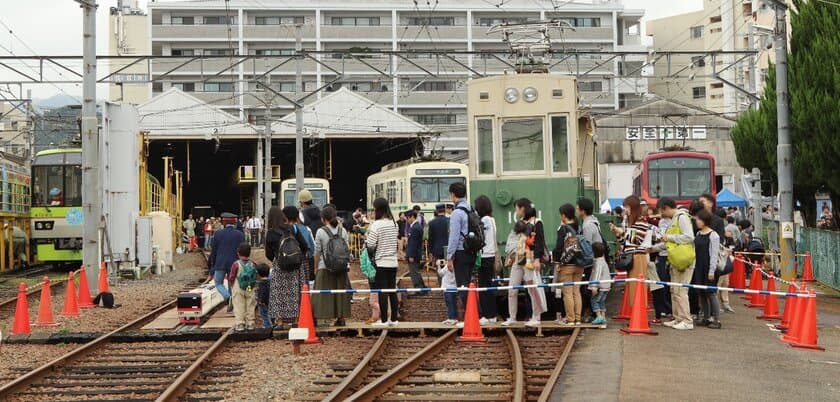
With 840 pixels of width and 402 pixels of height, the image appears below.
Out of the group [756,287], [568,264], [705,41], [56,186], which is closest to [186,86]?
[705,41]

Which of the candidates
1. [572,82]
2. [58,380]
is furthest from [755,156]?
[58,380]

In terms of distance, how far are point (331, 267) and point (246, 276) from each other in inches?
45.7

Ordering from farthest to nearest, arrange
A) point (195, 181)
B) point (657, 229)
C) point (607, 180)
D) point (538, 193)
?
point (195, 181)
point (607, 180)
point (538, 193)
point (657, 229)

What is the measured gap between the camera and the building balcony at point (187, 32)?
72.9 meters

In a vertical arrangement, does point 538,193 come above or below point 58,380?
above

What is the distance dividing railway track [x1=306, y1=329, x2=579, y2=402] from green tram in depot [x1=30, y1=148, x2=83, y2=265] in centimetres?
1748

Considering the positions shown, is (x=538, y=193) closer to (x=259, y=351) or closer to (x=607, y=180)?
(x=259, y=351)

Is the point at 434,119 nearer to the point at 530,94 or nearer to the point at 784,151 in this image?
the point at 784,151

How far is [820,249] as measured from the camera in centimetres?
2248

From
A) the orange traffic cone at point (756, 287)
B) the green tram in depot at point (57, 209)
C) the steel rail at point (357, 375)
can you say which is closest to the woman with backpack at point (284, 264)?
the steel rail at point (357, 375)

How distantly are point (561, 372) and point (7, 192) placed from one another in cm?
2264

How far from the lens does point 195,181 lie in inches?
2621

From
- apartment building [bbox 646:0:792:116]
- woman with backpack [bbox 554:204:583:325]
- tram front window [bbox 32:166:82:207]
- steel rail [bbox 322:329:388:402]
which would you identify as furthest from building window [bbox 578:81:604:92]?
steel rail [bbox 322:329:388:402]

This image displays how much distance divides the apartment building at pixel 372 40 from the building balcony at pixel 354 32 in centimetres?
7
